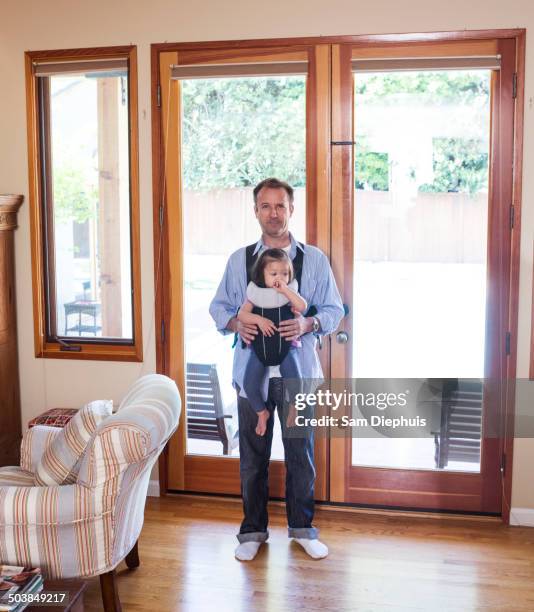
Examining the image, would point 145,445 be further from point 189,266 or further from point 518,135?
point 518,135

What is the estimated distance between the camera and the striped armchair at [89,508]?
2.50 m

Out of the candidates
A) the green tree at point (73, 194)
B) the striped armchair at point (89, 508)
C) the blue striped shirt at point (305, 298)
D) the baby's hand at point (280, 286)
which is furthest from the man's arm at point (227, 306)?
the green tree at point (73, 194)

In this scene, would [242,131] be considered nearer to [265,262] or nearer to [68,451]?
[265,262]

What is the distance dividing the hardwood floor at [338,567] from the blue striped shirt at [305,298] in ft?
2.44

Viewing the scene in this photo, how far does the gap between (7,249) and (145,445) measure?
1.88 meters

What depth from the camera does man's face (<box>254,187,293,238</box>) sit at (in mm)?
3393

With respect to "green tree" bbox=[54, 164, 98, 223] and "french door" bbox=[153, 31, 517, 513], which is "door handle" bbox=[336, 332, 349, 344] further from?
"green tree" bbox=[54, 164, 98, 223]

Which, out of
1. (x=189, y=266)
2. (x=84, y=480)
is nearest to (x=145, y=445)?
(x=84, y=480)

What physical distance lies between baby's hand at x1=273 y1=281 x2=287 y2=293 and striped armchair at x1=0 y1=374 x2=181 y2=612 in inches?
35.1

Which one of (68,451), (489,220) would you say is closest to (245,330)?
(68,451)

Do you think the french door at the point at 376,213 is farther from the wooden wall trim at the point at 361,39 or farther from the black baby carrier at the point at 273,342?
the black baby carrier at the point at 273,342

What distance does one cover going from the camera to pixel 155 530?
3.59 m

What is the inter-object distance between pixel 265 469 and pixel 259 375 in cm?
44

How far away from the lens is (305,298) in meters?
3.40
